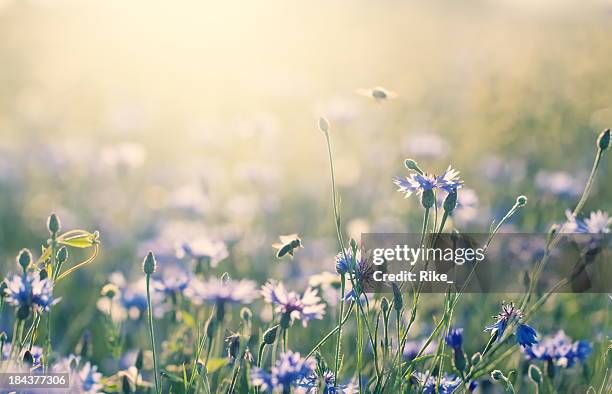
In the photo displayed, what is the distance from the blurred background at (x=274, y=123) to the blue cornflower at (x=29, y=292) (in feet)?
2.40

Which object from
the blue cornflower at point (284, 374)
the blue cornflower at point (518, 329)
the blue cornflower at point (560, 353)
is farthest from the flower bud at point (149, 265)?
the blue cornflower at point (560, 353)

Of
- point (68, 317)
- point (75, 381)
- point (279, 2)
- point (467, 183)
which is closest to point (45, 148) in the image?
point (68, 317)

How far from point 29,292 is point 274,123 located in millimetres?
3070

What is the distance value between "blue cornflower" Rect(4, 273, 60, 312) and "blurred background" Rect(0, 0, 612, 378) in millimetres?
733

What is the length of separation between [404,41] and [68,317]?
18.7 ft

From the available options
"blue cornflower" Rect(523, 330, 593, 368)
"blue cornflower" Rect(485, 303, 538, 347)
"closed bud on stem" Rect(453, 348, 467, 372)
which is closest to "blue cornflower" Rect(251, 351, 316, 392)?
"closed bud on stem" Rect(453, 348, 467, 372)

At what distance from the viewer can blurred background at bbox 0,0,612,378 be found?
12.2 feet

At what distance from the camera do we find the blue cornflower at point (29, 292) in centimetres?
143

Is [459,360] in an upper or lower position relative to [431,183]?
lower

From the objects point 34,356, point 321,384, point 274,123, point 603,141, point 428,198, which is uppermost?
point 274,123

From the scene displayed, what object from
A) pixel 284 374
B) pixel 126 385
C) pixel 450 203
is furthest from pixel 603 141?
pixel 126 385

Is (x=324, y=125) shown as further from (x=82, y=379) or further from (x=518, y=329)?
(x=82, y=379)

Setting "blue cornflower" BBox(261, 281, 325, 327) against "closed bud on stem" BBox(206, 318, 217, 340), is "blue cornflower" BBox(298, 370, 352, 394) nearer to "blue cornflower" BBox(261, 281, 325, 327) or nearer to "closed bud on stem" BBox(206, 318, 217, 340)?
"blue cornflower" BBox(261, 281, 325, 327)

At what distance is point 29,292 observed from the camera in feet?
4.69
